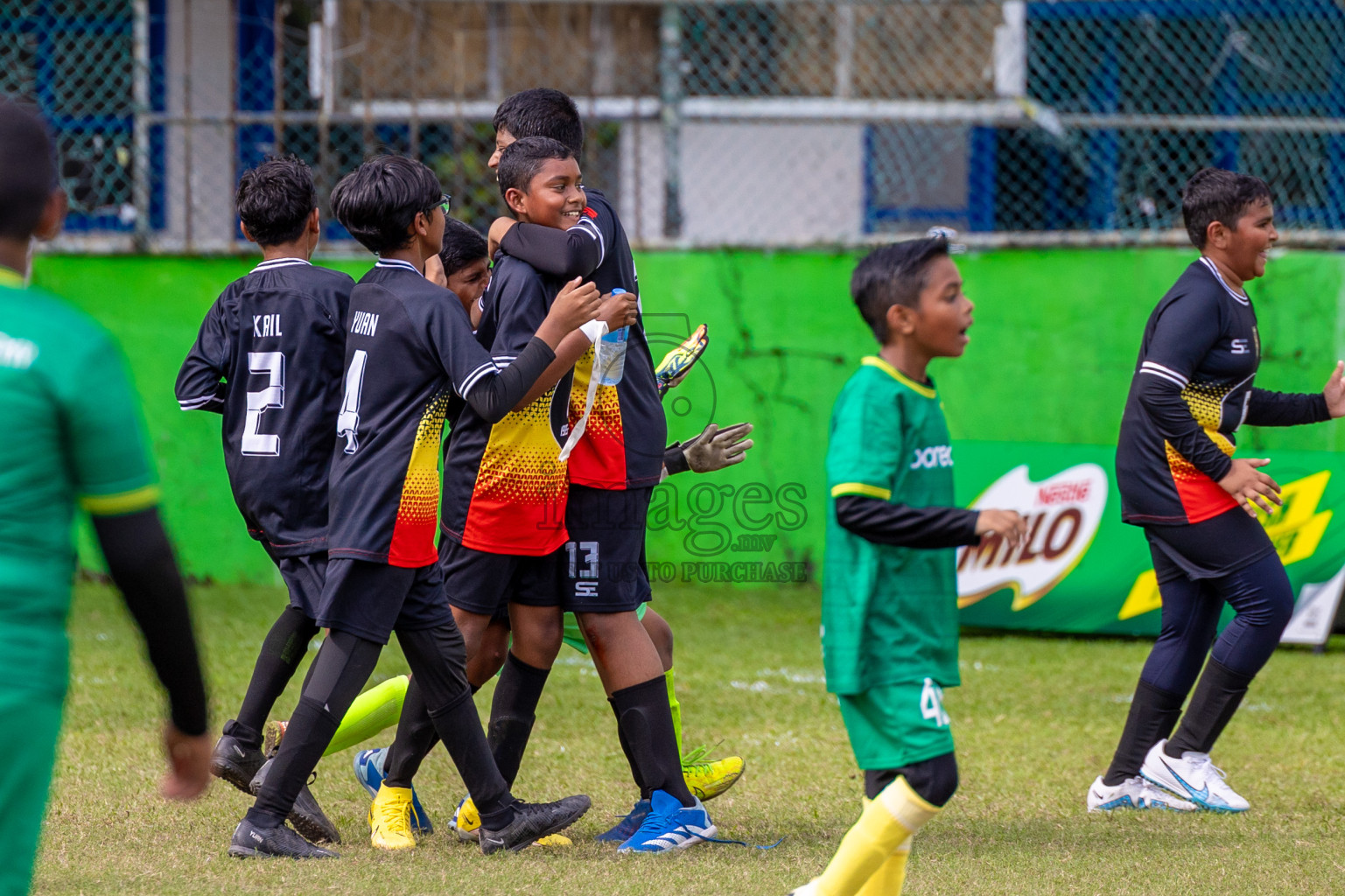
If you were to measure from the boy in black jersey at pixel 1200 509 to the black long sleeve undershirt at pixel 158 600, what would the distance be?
10.4 ft

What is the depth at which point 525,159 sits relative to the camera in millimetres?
4023

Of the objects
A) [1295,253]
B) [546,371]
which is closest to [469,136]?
[1295,253]

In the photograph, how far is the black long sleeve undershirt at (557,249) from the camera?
3.93 meters

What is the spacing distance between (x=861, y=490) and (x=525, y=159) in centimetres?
154

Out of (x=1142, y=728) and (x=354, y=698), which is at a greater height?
(x=354, y=698)

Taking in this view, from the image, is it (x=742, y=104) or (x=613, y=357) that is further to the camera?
(x=742, y=104)

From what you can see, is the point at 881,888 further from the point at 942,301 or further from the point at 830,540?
the point at 942,301

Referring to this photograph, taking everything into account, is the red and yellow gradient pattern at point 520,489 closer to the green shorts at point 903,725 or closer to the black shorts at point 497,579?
the black shorts at point 497,579

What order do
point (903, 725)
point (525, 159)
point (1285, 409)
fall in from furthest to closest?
→ 1. point (1285, 409)
2. point (525, 159)
3. point (903, 725)

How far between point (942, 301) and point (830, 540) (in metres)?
0.60

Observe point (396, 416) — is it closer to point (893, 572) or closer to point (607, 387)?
point (607, 387)

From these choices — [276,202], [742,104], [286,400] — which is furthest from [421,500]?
[742,104]

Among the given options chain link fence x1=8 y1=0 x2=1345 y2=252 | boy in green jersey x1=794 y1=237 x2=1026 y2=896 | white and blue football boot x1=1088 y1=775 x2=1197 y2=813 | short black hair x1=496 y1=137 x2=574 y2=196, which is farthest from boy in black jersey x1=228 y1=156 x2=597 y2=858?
chain link fence x1=8 y1=0 x2=1345 y2=252

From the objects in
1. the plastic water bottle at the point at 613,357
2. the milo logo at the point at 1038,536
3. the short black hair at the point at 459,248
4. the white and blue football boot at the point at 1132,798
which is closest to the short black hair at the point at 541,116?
the short black hair at the point at 459,248
